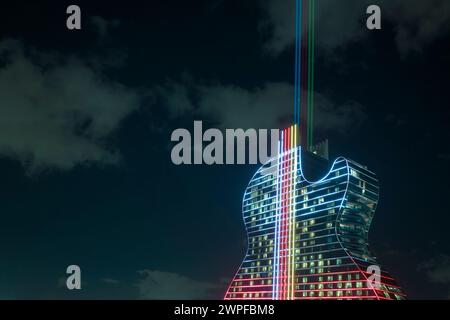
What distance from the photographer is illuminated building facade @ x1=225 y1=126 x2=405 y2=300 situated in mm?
86875

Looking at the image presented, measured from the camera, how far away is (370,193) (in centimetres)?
9094

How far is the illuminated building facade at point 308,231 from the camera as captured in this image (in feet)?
285

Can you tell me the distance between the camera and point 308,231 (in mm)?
96438

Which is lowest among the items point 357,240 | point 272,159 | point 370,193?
point 357,240

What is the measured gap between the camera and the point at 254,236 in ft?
354

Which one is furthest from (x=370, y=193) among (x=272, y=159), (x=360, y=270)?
(x=272, y=159)
